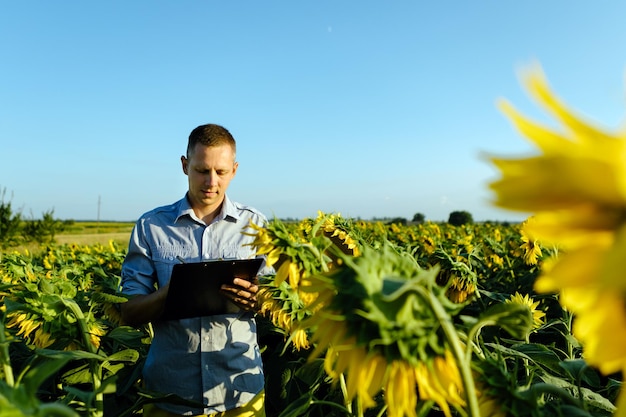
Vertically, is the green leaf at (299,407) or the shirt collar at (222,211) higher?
the shirt collar at (222,211)

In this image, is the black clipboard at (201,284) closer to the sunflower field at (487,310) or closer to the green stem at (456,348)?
the sunflower field at (487,310)

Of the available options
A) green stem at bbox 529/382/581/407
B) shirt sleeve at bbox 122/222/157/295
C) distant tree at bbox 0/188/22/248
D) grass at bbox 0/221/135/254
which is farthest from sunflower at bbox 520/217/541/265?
distant tree at bbox 0/188/22/248

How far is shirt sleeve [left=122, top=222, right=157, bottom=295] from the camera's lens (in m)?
2.45

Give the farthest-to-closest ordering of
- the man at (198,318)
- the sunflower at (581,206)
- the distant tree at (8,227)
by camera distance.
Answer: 1. the distant tree at (8,227)
2. the man at (198,318)
3. the sunflower at (581,206)

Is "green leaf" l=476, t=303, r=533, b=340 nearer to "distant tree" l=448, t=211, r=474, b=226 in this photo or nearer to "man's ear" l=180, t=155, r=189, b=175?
"man's ear" l=180, t=155, r=189, b=175

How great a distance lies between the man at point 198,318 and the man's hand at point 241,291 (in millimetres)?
139

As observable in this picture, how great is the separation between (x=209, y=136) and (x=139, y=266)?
762 mm

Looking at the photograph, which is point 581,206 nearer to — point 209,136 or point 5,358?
point 5,358

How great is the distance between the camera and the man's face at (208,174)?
7.87 feet

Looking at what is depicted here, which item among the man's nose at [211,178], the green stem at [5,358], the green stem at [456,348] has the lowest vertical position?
the green stem at [5,358]

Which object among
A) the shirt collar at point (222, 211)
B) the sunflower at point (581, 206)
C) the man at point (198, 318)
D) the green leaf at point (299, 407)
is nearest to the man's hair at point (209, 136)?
the man at point (198, 318)

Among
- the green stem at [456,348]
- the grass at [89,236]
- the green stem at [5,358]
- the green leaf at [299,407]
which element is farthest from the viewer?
the grass at [89,236]

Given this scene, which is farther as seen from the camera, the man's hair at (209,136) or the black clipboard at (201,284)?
the man's hair at (209,136)

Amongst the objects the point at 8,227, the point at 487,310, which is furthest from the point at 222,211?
the point at 8,227
